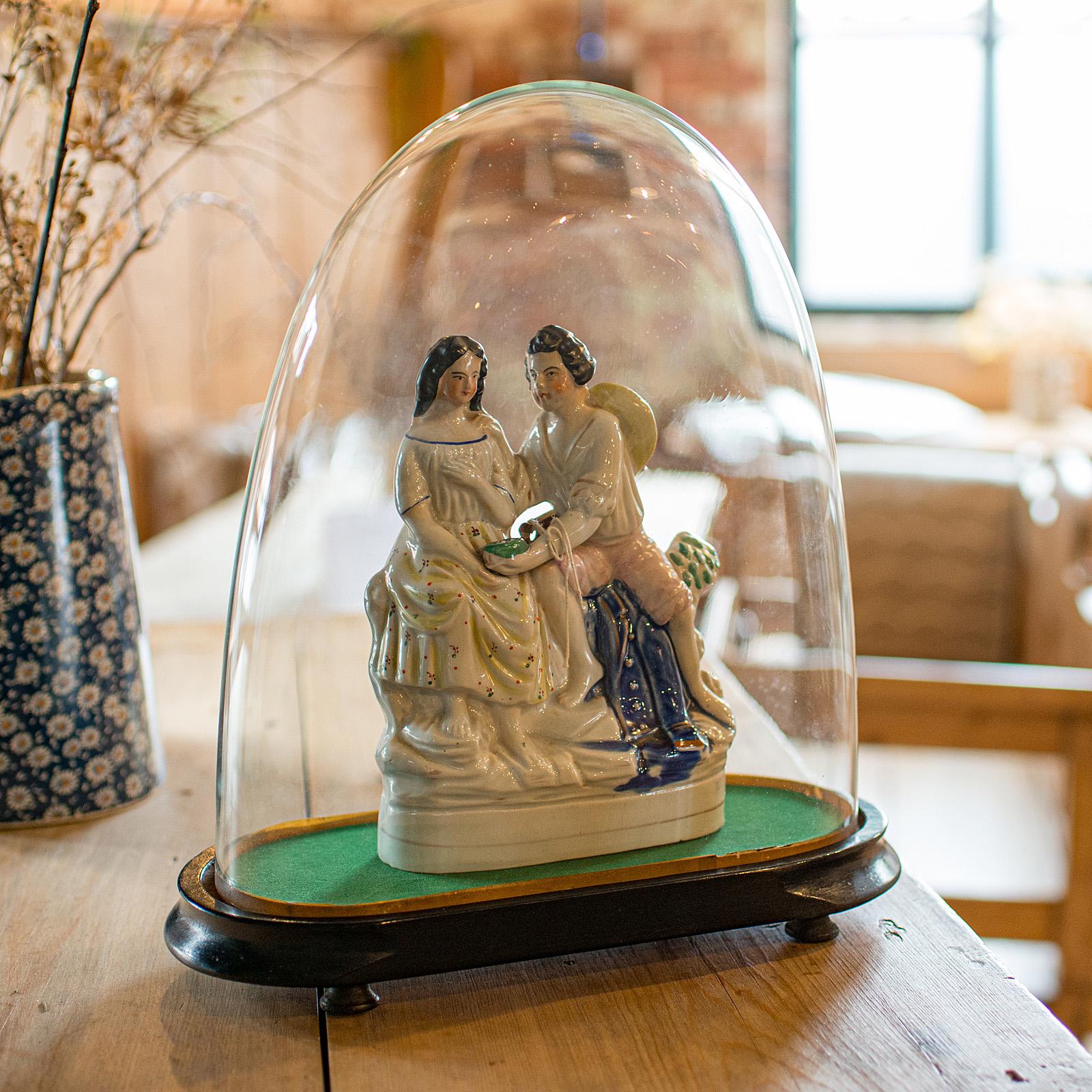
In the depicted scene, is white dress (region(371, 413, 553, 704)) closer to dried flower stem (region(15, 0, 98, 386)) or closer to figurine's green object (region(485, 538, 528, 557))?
figurine's green object (region(485, 538, 528, 557))

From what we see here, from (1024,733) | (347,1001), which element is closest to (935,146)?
(1024,733)

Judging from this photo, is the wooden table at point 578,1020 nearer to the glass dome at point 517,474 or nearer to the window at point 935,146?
the glass dome at point 517,474

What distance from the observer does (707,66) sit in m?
4.15

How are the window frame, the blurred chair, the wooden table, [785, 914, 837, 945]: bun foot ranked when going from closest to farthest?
the wooden table < [785, 914, 837, 945]: bun foot < the blurred chair < the window frame

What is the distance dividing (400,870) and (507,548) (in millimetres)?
164

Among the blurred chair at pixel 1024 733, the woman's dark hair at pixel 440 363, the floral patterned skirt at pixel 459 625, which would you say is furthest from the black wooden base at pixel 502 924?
the blurred chair at pixel 1024 733

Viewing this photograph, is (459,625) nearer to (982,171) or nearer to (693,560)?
(693,560)

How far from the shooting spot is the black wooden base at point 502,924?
1.86ft

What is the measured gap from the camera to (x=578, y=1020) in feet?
1.89

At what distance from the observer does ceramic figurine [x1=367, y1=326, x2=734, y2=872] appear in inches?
24.5

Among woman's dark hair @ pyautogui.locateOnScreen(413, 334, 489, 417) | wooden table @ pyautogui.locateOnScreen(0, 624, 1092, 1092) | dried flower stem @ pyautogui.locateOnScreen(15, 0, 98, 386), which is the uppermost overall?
dried flower stem @ pyautogui.locateOnScreen(15, 0, 98, 386)

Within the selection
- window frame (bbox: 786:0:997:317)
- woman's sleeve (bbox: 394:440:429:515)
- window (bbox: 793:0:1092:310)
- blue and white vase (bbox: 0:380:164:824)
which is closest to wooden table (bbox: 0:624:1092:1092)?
blue and white vase (bbox: 0:380:164:824)

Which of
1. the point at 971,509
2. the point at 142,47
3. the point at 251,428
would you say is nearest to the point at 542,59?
the point at 251,428

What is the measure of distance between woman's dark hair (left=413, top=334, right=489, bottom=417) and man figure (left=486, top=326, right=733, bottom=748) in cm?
3
